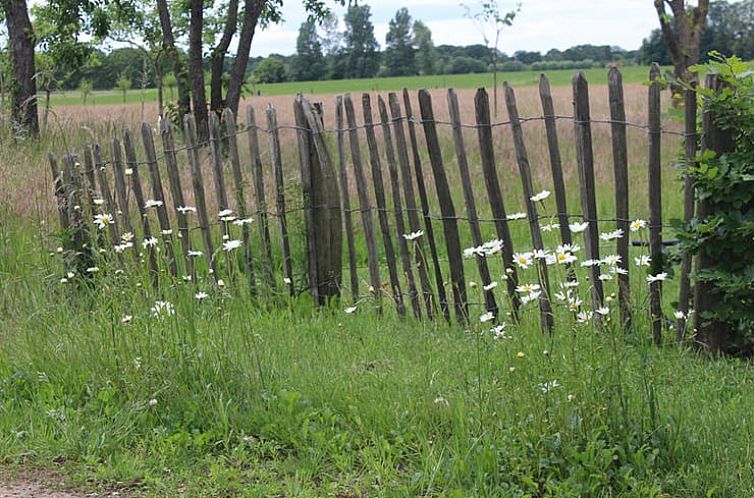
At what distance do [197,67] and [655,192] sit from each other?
11.1 metres

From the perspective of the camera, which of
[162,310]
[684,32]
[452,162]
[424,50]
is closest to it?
[162,310]

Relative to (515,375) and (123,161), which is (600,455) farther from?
(123,161)

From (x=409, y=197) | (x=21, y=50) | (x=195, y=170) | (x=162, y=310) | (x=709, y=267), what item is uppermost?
(x=21, y=50)

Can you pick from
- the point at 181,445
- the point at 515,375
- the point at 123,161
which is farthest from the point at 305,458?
the point at 123,161

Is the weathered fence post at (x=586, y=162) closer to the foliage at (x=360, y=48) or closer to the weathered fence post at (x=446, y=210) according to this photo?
the weathered fence post at (x=446, y=210)

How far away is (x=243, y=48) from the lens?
1519cm

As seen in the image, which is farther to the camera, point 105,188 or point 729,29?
point 729,29

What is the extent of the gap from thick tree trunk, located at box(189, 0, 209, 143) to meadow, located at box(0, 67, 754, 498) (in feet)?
31.7

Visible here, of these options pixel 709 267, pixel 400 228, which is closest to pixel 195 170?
pixel 400 228

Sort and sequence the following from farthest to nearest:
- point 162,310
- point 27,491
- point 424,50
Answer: point 424,50 → point 162,310 → point 27,491

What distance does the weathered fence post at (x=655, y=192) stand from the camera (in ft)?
18.2

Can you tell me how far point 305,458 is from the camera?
13.6 ft

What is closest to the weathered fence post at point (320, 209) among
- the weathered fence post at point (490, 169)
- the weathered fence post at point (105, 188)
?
the weathered fence post at point (490, 169)

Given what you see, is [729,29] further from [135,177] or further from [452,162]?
[135,177]
